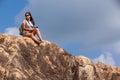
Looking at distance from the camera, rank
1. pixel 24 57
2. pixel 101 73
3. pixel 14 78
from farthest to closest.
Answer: pixel 101 73
pixel 24 57
pixel 14 78

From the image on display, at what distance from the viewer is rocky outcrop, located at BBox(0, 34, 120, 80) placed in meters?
25.1

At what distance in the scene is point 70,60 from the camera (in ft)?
91.7

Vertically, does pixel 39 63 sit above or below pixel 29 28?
below

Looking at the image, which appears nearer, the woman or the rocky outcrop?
the rocky outcrop

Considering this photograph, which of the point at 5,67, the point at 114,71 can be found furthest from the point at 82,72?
the point at 5,67

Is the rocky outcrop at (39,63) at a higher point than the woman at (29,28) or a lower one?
lower

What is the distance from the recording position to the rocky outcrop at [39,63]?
2512 centimetres

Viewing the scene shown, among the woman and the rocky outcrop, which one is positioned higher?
the woman

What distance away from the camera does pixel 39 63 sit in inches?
1053

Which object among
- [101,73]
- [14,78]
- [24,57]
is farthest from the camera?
[101,73]

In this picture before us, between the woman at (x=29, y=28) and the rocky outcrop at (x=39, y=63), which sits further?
the woman at (x=29, y=28)

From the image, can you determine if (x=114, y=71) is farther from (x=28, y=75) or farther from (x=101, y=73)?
(x=28, y=75)

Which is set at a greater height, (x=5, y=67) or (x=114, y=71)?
(x=114, y=71)

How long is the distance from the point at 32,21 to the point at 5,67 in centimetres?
436
